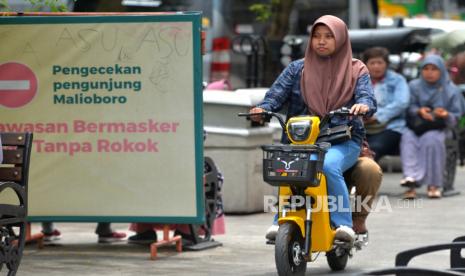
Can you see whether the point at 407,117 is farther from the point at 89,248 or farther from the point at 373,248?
the point at 89,248

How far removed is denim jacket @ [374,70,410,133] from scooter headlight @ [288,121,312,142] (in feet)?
19.6

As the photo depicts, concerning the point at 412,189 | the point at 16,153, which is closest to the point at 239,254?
the point at 16,153

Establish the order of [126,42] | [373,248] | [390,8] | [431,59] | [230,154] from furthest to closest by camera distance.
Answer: [390,8] → [431,59] → [230,154] → [373,248] → [126,42]

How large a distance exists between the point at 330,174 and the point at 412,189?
647 cm

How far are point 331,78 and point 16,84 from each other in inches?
105

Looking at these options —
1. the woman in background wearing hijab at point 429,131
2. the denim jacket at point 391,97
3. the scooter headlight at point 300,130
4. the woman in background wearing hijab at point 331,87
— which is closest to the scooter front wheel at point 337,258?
the woman in background wearing hijab at point 331,87

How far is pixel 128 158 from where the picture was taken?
10.4m

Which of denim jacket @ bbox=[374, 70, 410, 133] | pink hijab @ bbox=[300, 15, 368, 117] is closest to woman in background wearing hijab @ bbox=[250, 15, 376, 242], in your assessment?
pink hijab @ bbox=[300, 15, 368, 117]

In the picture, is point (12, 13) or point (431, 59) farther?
point (431, 59)

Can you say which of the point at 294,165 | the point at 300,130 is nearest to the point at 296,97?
the point at 300,130

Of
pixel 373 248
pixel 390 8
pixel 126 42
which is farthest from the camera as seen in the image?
pixel 390 8

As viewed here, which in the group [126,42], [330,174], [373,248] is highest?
[126,42]

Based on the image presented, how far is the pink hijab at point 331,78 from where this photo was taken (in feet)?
30.1

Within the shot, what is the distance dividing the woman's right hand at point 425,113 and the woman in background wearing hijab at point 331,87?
5.67 m
